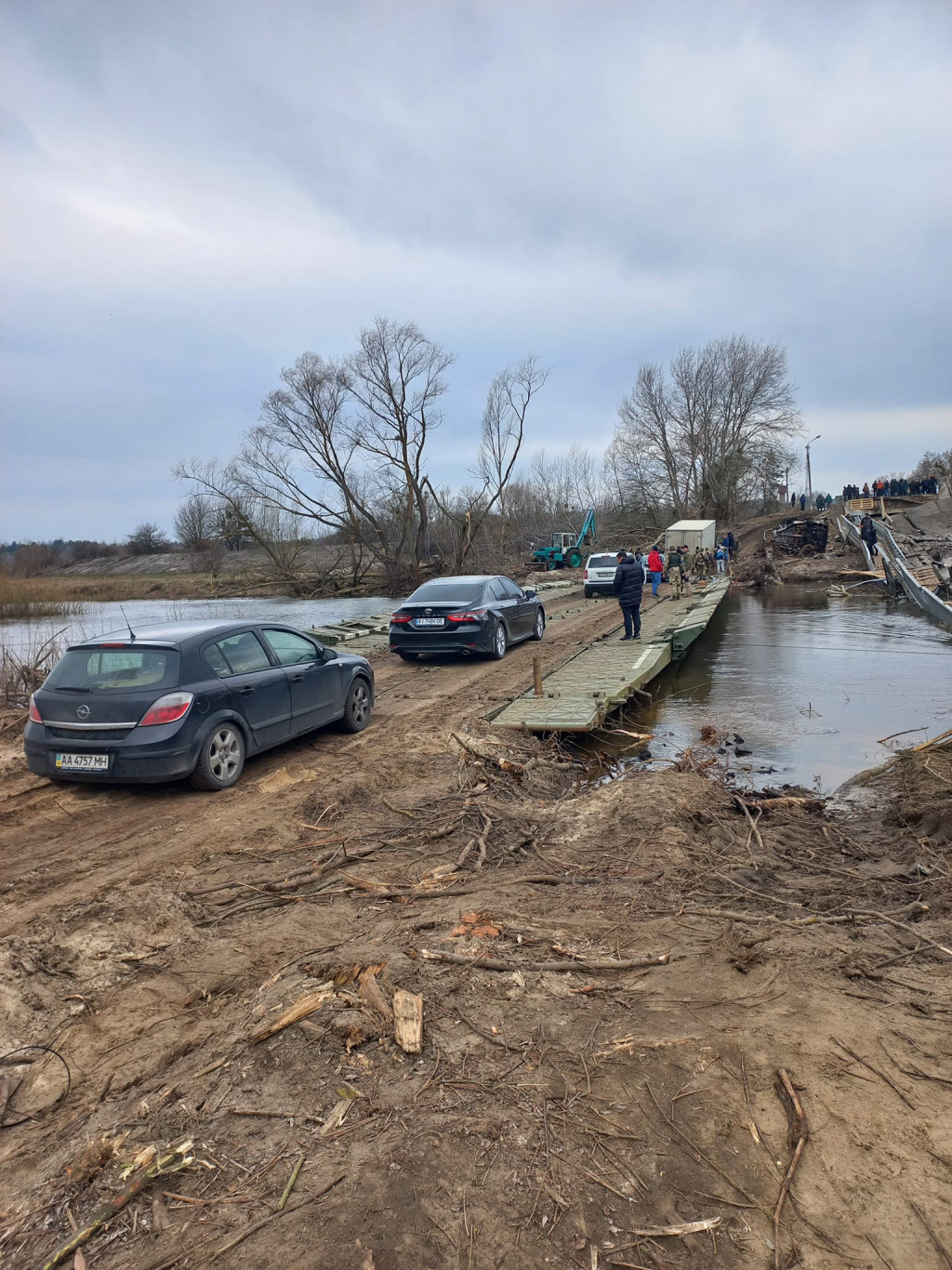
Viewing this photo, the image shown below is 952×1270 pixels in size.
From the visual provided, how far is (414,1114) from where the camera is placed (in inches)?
100

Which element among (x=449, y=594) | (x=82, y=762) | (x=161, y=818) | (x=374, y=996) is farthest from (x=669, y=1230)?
(x=449, y=594)

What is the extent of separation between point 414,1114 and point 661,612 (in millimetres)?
19230

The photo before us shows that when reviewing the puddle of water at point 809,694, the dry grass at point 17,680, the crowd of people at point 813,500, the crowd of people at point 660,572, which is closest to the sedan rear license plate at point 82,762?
the dry grass at point 17,680

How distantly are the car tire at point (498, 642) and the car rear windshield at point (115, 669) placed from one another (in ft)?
24.4

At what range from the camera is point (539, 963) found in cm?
355

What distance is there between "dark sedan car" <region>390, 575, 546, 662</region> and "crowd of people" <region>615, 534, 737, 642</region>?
8.56ft

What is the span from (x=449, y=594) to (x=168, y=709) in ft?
25.2

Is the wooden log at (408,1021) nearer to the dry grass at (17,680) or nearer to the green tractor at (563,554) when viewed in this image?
the dry grass at (17,680)

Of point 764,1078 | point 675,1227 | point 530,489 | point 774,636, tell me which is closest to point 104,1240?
point 675,1227

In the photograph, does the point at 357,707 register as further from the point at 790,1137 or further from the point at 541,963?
the point at 790,1137

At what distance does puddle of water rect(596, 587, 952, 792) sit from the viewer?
9289mm

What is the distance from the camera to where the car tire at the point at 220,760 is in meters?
6.39

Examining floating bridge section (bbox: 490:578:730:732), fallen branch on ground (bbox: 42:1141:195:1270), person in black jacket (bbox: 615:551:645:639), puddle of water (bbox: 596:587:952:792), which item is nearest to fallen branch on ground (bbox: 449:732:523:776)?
floating bridge section (bbox: 490:578:730:732)

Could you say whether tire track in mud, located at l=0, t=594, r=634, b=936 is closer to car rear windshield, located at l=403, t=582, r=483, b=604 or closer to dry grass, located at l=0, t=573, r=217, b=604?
car rear windshield, located at l=403, t=582, r=483, b=604
